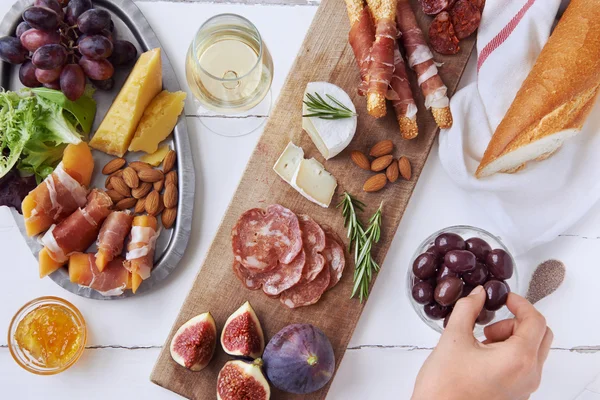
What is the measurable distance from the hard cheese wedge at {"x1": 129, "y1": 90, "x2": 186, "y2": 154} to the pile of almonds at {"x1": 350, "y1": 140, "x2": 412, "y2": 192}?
0.56m

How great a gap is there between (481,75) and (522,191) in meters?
0.38

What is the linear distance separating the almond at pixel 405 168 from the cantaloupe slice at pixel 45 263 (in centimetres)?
107

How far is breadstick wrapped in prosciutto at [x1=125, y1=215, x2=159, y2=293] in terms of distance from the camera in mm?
1766

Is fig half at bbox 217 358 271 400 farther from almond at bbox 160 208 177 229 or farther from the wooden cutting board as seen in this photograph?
almond at bbox 160 208 177 229

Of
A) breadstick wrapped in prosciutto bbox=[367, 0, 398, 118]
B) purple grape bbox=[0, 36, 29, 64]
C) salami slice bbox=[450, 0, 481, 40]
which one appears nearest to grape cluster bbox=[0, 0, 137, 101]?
purple grape bbox=[0, 36, 29, 64]

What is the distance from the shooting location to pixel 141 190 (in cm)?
184

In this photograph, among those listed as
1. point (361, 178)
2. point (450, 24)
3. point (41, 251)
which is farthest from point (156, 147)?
point (450, 24)

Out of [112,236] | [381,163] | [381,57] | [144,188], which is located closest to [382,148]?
[381,163]

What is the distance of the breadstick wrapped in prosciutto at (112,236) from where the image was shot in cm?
178

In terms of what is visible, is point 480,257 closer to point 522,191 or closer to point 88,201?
point 522,191

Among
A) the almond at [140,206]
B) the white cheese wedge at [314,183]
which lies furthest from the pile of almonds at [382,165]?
the almond at [140,206]

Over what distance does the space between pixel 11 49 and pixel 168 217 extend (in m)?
0.67

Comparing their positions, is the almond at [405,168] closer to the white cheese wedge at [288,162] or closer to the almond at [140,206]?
the white cheese wedge at [288,162]

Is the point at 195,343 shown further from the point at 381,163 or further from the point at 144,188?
the point at 381,163
